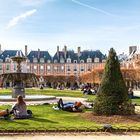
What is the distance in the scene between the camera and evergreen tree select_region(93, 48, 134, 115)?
21328 millimetres

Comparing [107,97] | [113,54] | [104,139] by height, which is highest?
[113,54]

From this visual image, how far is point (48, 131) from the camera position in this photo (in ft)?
54.0

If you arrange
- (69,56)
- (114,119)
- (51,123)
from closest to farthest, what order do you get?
1. (51,123)
2. (114,119)
3. (69,56)

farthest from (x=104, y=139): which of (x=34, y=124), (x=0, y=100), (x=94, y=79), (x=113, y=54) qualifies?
(x=94, y=79)

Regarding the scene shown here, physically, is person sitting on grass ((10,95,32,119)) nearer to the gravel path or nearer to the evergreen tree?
the evergreen tree

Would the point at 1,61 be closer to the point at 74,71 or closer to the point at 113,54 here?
the point at 74,71

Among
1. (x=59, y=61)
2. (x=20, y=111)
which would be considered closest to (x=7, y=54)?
(x=59, y=61)

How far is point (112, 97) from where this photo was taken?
21438 millimetres

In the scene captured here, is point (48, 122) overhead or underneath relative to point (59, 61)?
underneath

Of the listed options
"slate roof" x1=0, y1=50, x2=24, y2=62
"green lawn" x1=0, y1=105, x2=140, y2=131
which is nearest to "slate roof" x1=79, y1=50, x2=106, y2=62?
"slate roof" x1=0, y1=50, x2=24, y2=62

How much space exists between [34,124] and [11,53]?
355ft

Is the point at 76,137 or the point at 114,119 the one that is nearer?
the point at 76,137

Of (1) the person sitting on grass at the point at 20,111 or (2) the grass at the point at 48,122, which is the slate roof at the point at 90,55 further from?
(1) the person sitting on grass at the point at 20,111

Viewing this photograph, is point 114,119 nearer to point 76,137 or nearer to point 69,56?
point 76,137
